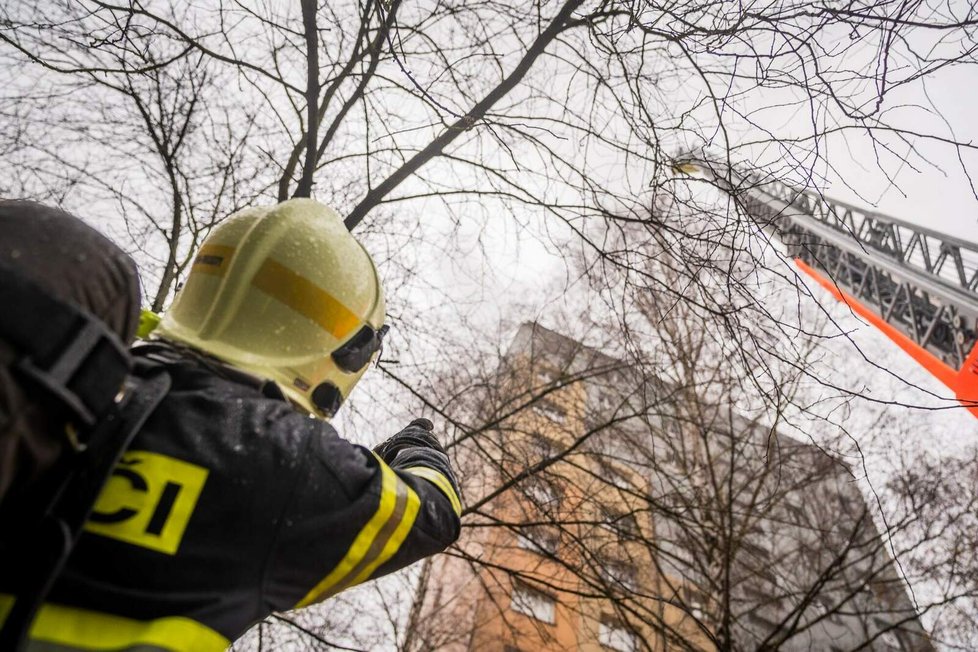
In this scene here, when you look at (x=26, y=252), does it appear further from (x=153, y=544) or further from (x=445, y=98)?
(x=445, y=98)

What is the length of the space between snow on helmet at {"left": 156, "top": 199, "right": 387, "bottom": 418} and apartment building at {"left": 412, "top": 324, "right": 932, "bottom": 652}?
6.10ft

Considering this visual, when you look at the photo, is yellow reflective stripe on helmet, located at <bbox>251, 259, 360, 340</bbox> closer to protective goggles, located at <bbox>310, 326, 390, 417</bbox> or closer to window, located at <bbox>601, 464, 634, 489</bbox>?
protective goggles, located at <bbox>310, 326, 390, 417</bbox>

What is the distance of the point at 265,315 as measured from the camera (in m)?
1.68

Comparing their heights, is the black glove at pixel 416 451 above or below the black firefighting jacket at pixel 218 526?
above

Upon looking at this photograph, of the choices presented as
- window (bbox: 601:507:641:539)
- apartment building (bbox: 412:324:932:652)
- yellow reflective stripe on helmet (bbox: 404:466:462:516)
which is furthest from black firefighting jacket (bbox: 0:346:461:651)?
window (bbox: 601:507:641:539)

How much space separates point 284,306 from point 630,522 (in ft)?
27.5

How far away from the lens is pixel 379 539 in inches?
52.3

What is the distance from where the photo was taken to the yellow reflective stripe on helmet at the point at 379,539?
1291mm

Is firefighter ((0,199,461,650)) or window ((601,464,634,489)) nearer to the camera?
firefighter ((0,199,461,650))

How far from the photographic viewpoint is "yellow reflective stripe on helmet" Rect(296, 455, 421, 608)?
4.24ft

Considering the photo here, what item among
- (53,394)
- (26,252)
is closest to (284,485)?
(53,394)

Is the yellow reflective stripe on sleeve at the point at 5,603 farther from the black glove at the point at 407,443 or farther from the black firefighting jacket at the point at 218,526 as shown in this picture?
the black glove at the point at 407,443

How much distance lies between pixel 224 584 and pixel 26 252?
778 millimetres

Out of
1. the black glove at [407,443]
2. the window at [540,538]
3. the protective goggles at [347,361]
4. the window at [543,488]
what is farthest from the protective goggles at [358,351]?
the window at [543,488]
